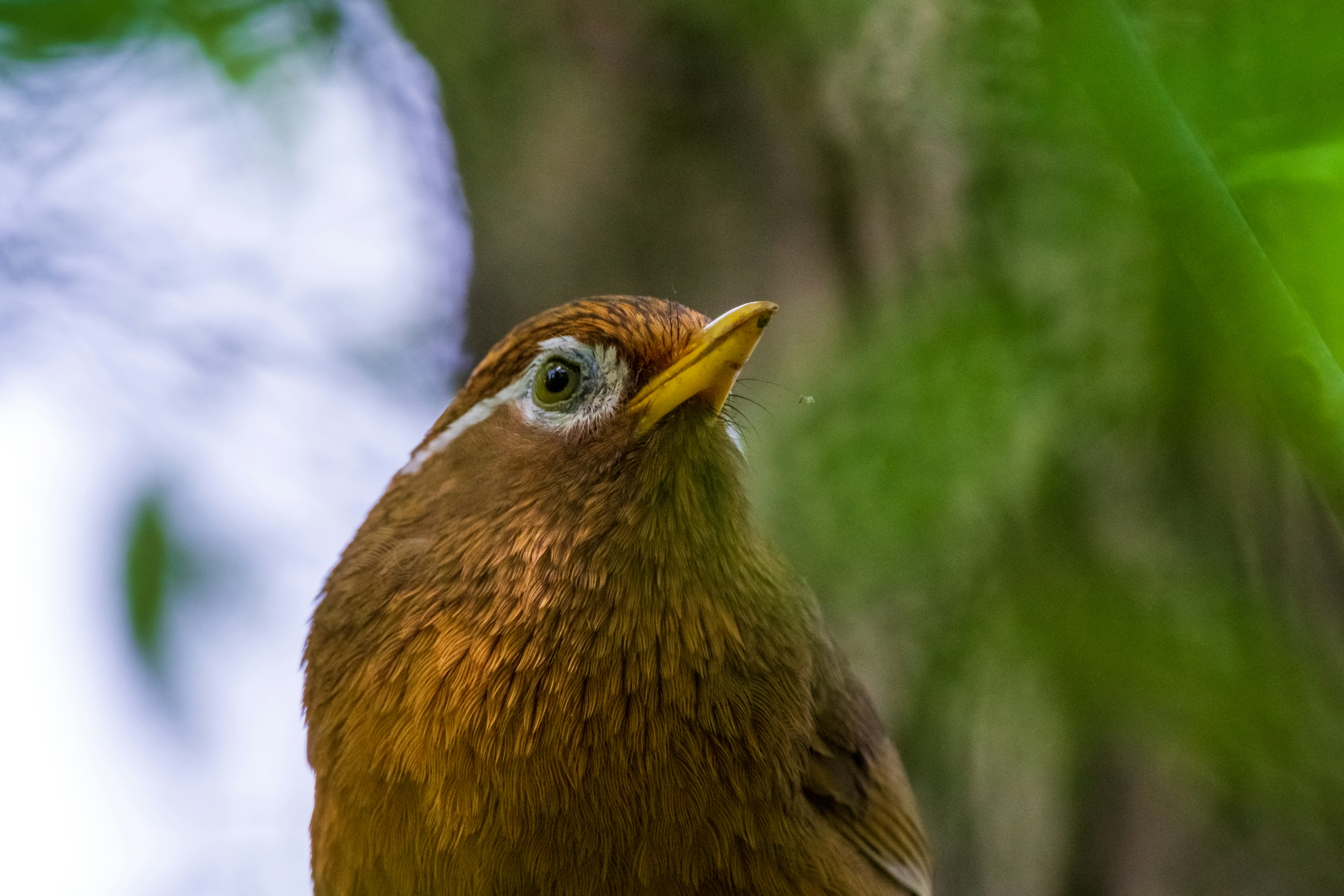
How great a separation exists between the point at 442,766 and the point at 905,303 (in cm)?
113

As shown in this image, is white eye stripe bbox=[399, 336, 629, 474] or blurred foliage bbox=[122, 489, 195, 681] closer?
blurred foliage bbox=[122, 489, 195, 681]

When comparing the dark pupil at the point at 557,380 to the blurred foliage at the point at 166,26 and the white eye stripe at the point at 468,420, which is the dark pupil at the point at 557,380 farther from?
the blurred foliage at the point at 166,26

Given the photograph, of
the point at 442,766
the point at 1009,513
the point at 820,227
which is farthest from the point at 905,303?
the point at 820,227

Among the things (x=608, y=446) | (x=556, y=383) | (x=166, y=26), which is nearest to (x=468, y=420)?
(x=556, y=383)

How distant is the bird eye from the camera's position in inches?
81.8

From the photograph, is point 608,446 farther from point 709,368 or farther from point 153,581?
point 153,581

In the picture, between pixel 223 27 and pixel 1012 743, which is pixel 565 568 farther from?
pixel 223 27

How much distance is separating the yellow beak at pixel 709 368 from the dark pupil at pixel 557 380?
0.58ft

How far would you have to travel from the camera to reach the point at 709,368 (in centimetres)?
182

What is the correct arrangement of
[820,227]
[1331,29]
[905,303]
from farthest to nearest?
[820,227], [905,303], [1331,29]

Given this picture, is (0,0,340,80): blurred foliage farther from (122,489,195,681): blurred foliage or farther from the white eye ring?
(122,489,195,681): blurred foliage

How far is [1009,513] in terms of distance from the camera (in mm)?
1029

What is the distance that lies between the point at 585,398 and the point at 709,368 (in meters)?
0.34

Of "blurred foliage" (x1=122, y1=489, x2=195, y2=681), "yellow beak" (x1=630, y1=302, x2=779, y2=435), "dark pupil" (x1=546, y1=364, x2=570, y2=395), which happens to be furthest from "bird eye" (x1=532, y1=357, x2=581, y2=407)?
"blurred foliage" (x1=122, y1=489, x2=195, y2=681)
